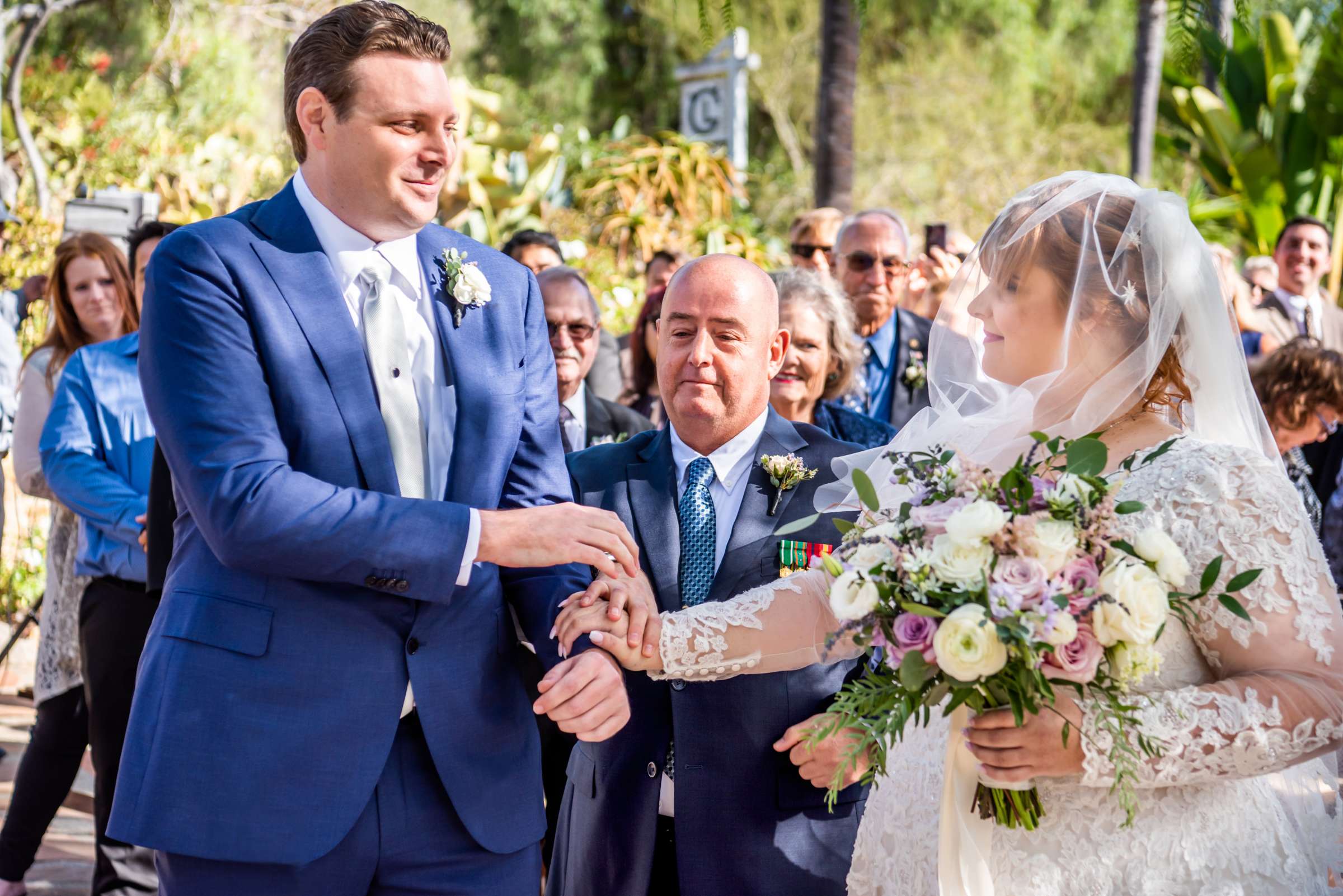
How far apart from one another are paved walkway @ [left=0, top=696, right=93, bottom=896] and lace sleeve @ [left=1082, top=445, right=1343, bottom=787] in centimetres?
415

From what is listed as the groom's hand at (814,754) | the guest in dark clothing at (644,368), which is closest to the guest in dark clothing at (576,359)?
the guest in dark clothing at (644,368)

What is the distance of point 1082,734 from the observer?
216 centimetres

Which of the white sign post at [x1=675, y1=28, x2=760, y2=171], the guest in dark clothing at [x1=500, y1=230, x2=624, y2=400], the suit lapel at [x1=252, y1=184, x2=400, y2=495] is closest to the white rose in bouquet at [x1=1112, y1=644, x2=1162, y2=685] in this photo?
the suit lapel at [x1=252, y1=184, x2=400, y2=495]

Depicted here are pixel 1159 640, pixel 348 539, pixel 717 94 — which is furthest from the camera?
pixel 717 94

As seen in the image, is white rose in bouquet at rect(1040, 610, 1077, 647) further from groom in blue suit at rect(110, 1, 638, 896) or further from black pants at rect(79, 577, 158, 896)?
black pants at rect(79, 577, 158, 896)

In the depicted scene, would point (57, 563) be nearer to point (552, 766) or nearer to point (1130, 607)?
point (552, 766)

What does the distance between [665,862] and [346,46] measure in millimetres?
1806

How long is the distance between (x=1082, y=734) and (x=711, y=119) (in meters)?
8.78

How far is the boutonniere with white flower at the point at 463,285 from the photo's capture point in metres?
2.43

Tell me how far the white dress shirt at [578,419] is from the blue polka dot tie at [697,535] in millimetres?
1715

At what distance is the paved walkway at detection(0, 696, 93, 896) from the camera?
486 cm

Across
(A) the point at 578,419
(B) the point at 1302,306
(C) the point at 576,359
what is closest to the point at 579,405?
(A) the point at 578,419

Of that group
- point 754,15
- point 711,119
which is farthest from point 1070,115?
point 711,119

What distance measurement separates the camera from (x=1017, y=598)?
6.58 feet
